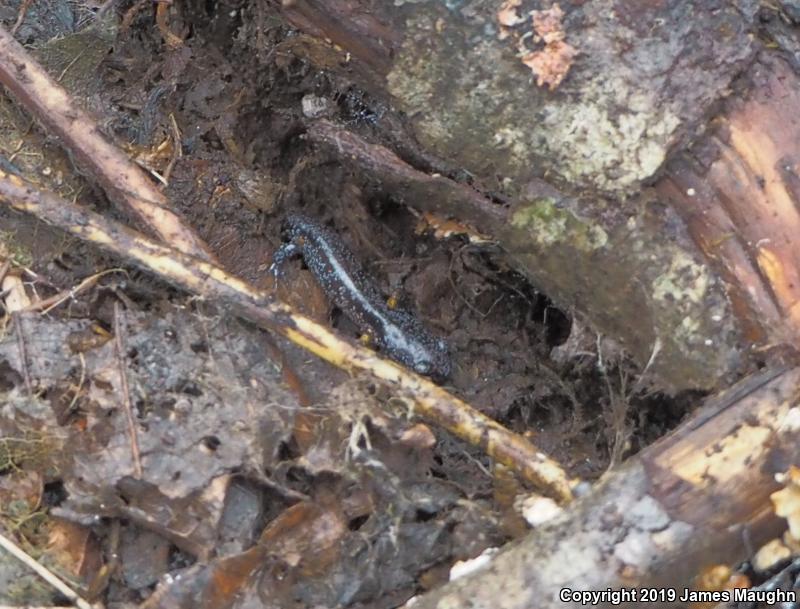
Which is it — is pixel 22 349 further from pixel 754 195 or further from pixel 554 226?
pixel 754 195

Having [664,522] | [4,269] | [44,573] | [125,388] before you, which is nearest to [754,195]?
[664,522]

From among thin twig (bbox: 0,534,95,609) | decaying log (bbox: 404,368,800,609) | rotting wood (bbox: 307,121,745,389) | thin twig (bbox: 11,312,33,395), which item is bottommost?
thin twig (bbox: 0,534,95,609)

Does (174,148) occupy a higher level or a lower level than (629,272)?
lower

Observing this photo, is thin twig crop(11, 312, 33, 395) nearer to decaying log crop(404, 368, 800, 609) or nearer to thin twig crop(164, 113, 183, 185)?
thin twig crop(164, 113, 183, 185)

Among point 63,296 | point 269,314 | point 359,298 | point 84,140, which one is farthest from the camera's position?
point 359,298

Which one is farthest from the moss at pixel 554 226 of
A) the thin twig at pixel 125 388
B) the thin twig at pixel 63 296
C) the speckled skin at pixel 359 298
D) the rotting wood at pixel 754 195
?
the thin twig at pixel 63 296

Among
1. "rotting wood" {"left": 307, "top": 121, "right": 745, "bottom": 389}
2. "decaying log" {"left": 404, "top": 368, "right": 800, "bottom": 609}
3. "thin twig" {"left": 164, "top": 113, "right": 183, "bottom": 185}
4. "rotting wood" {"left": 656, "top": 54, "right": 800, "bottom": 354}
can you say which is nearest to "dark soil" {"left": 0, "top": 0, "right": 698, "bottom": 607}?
"thin twig" {"left": 164, "top": 113, "right": 183, "bottom": 185}
